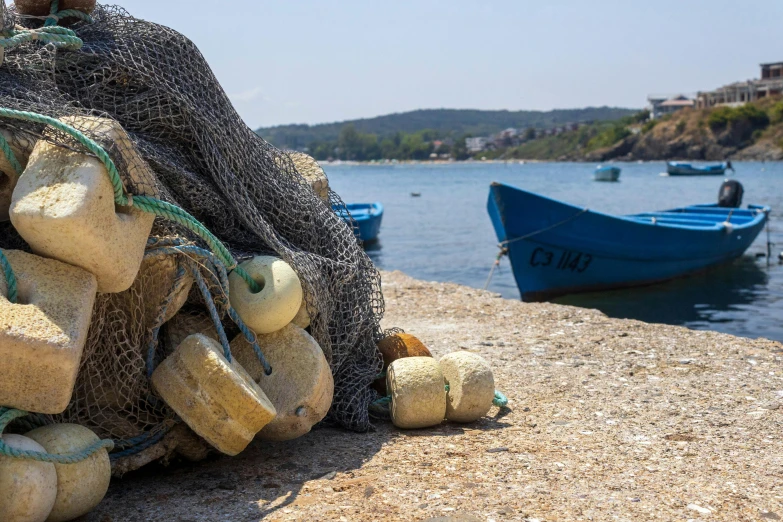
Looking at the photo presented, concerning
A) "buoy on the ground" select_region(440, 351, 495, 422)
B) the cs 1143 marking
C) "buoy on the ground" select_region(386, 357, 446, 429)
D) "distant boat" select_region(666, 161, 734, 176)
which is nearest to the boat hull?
"distant boat" select_region(666, 161, 734, 176)

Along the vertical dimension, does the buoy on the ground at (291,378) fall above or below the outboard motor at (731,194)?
above

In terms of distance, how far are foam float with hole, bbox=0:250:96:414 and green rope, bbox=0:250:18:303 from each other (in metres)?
0.02

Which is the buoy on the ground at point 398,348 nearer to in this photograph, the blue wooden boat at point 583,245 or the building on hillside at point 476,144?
the blue wooden boat at point 583,245

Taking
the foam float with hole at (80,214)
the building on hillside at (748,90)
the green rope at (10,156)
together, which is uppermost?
the building on hillside at (748,90)

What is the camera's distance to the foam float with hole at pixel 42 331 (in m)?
2.69

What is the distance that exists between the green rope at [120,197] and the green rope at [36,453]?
87 cm

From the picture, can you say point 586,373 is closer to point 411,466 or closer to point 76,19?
point 411,466

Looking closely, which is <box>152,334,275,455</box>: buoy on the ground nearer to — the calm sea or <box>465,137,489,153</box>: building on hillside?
the calm sea

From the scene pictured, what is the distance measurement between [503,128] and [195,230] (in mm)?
186882

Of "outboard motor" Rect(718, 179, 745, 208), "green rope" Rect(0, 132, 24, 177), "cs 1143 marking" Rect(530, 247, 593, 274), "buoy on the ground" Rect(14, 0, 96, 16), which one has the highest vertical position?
"buoy on the ground" Rect(14, 0, 96, 16)

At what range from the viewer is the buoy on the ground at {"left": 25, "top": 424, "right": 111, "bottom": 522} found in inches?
116

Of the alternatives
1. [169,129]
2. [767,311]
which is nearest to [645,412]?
[169,129]

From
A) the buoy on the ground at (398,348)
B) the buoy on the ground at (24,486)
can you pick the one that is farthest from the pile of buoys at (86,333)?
the buoy on the ground at (398,348)

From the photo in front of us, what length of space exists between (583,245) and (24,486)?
11.6 m
